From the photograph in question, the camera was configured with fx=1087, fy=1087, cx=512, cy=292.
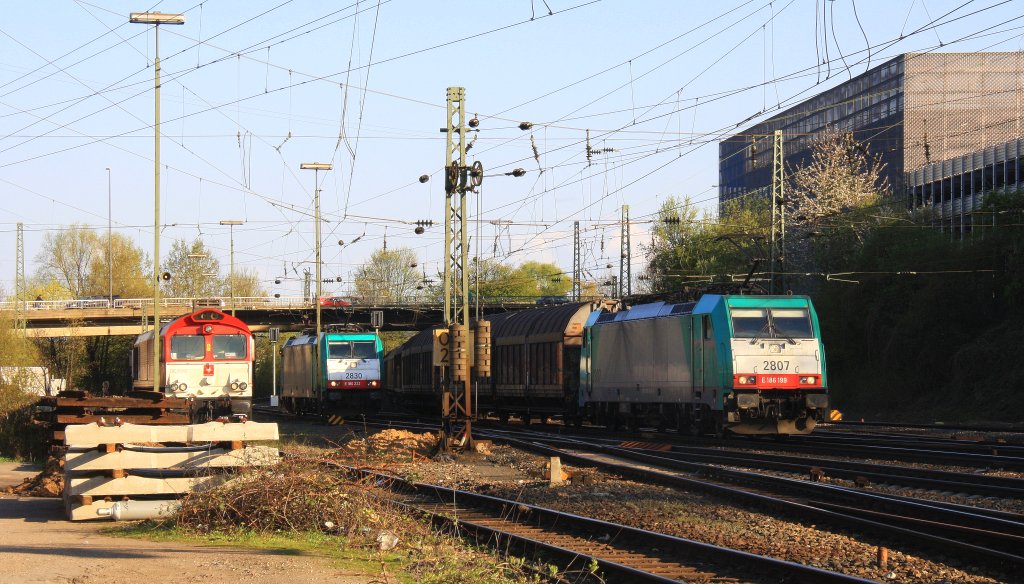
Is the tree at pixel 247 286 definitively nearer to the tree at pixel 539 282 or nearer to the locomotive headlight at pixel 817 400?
the tree at pixel 539 282

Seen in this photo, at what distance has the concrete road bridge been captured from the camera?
69.6 metres

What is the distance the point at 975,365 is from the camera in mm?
38625

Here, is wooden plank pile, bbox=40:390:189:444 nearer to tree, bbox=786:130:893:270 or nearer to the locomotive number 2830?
the locomotive number 2830

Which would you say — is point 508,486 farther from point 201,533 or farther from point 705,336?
point 705,336

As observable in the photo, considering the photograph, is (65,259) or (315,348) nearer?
(315,348)

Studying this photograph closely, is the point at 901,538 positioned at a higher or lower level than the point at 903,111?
lower

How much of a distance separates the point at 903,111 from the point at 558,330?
6040 centimetres

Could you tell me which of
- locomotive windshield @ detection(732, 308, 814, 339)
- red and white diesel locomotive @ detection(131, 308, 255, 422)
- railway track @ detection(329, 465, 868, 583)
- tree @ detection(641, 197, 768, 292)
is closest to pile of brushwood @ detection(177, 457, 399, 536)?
railway track @ detection(329, 465, 868, 583)

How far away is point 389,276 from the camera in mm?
104625

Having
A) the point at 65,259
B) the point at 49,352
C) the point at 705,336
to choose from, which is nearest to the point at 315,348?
the point at 705,336

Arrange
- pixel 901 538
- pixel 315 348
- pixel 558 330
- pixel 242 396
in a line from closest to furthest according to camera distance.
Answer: pixel 901 538
pixel 242 396
pixel 558 330
pixel 315 348

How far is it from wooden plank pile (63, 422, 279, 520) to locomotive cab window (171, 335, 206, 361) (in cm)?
1688

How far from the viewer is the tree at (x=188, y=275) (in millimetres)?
91812

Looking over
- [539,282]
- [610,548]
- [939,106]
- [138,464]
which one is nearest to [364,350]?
[138,464]
